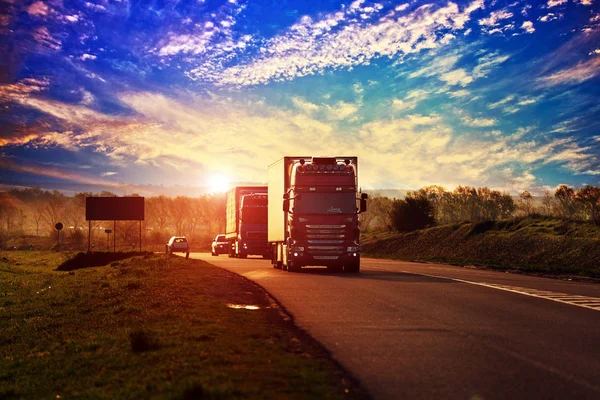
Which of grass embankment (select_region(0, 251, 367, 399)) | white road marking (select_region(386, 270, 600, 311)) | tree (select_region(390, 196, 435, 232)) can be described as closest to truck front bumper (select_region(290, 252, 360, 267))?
white road marking (select_region(386, 270, 600, 311))

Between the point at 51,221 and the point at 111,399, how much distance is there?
173906mm

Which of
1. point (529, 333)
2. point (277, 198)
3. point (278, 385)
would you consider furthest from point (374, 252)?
point (278, 385)

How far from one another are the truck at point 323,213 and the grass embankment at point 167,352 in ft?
29.2

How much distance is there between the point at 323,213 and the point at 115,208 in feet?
144

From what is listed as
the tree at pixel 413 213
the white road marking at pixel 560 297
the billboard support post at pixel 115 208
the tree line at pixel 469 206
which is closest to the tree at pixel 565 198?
the tree line at pixel 469 206

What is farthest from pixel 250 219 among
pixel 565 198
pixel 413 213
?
pixel 565 198

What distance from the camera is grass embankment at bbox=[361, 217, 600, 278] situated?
35250mm

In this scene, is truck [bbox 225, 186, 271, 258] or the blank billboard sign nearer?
truck [bbox 225, 186, 271, 258]

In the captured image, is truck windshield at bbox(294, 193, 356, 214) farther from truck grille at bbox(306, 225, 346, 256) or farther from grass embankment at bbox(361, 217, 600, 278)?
grass embankment at bbox(361, 217, 600, 278)

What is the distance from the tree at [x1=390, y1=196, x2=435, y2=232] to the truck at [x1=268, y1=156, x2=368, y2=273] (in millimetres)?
37198

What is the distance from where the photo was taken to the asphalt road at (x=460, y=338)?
22.7ft

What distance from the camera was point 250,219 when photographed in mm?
46312

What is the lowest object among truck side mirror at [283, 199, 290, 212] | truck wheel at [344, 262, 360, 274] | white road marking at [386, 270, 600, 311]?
white road marking at [386, 270, 600, 311]

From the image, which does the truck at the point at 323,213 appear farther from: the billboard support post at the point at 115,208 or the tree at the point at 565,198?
the tree at the point at 565,198
